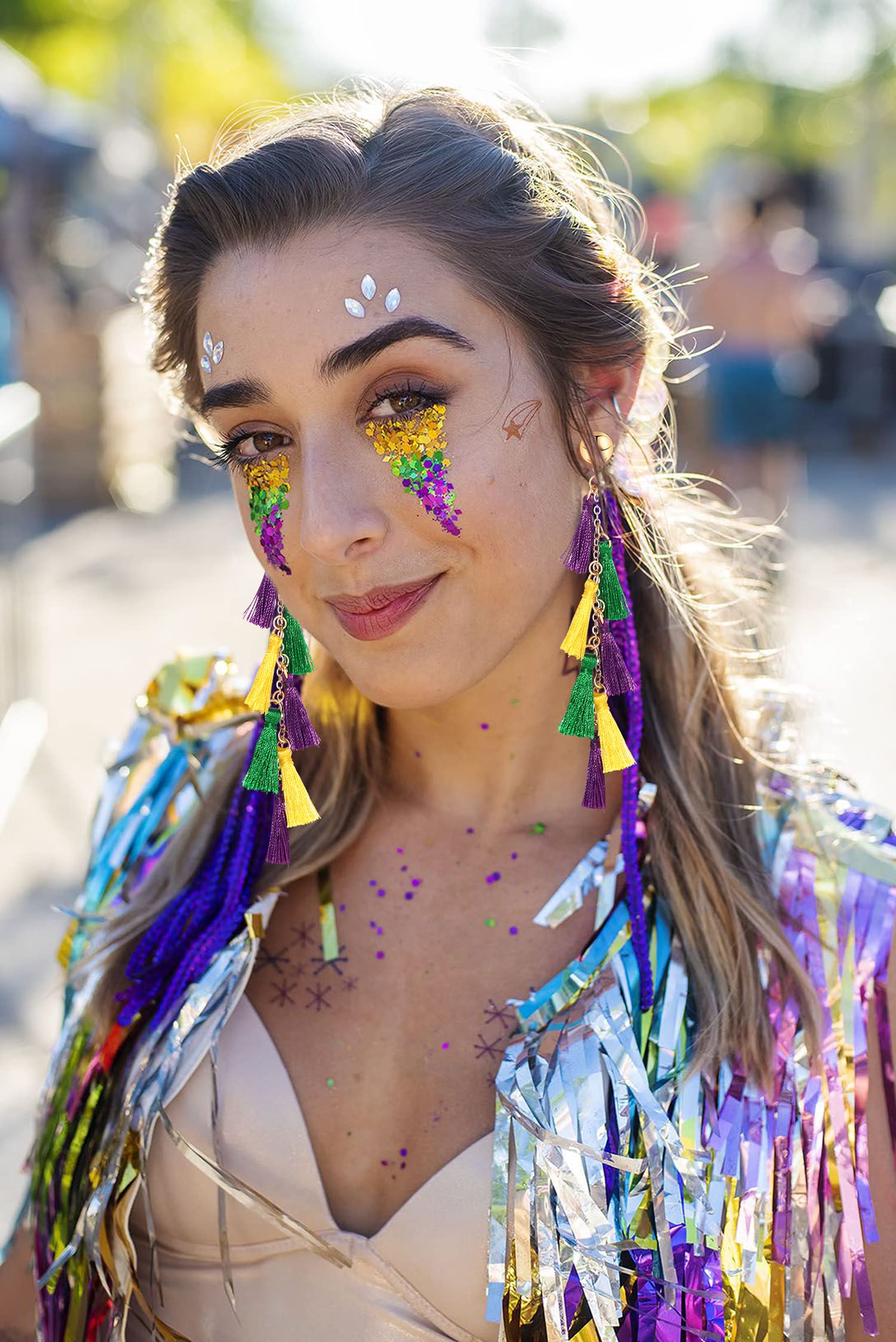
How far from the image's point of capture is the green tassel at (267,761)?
1674mm

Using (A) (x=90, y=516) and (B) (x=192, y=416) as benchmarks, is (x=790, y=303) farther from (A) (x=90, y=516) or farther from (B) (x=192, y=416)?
(B) (x=192, y=416)

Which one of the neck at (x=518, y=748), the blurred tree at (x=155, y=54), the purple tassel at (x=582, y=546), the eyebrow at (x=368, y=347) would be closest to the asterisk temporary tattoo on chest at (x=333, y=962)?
the neck at (x=518, y=748)

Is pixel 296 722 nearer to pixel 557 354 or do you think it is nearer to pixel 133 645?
pixel 557 354

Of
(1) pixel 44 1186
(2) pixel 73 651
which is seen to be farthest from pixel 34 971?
(2) pixel 73 651

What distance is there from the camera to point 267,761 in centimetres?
170

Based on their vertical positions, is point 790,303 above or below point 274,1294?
above

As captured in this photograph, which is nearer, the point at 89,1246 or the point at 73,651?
the point at 89,1246

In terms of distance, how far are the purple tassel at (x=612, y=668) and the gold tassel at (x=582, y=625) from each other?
0.03m

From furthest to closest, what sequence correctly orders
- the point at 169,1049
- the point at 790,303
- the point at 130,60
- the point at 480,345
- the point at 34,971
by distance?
the point at 130,60 → the point at 790,303 → the point at 34,971 → the point at 169,1049 → the point at 480,345

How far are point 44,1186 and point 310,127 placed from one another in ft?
4.58

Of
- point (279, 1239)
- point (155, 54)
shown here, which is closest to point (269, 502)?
point (279, 1239)

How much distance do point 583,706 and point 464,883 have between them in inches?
12.1

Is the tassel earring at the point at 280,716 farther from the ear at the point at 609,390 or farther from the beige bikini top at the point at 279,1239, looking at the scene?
the ear at the point at 609,390

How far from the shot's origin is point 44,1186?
70.7 inches
